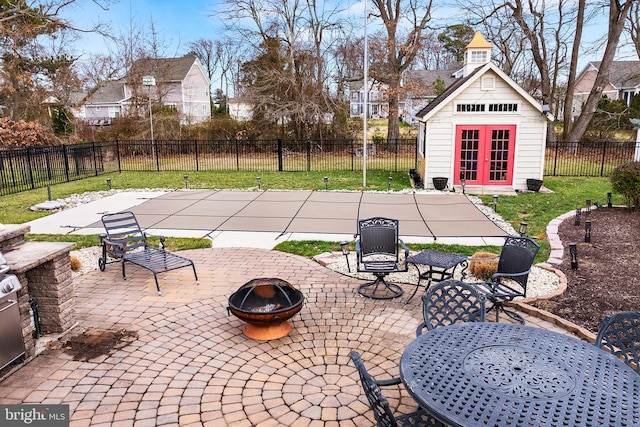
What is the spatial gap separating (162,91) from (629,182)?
28.4 m

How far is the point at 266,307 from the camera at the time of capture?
205 inches

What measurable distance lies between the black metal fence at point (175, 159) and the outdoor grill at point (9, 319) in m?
12.8

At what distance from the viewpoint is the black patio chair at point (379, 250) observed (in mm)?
6330

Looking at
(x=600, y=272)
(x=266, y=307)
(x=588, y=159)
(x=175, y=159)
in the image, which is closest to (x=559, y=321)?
Result: (x=600, y=272)

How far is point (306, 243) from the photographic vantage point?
29.5 ft

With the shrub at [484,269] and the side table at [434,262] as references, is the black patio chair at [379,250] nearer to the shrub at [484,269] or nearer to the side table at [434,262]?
the side table at [434,262]

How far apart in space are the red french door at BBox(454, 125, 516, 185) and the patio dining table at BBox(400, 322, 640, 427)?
12755 mm

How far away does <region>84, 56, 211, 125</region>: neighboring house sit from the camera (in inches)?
1173

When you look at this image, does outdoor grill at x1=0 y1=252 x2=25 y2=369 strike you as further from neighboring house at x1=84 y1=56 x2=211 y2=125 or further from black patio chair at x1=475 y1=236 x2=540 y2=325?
neighboring house at x1=84 y1=56 x2=211 y2=125

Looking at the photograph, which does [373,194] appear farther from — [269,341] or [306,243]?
[269,341]

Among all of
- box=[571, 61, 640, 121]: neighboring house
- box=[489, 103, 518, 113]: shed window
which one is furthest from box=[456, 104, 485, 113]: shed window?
box=[571, 61, 640, 121]: neighboring house

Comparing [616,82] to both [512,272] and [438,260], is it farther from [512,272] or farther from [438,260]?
[512,272]

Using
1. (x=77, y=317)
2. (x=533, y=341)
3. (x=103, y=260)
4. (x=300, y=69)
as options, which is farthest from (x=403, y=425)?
(x=300, y=69)

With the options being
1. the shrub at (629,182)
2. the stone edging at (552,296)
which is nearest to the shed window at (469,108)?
the shrub at (629,182)
